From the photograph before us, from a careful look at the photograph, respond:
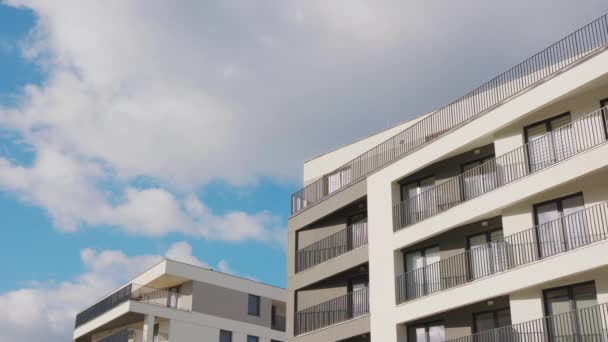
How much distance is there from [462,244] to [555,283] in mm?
5281

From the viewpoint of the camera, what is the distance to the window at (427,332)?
29.9 meters

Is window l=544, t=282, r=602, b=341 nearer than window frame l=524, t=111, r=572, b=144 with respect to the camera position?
Yes

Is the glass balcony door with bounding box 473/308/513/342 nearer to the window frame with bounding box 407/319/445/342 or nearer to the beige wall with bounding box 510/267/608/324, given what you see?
the beige wall with bounding box 510/267/608/324

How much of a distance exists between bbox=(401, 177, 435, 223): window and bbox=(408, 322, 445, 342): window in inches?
162

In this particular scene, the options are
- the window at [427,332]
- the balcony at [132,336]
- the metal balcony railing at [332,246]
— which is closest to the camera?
the window at [427,332]

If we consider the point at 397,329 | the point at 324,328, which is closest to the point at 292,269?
the point at 324,328

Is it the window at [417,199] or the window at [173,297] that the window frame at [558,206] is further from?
the window at [173,297]

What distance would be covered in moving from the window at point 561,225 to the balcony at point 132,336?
1140 inches

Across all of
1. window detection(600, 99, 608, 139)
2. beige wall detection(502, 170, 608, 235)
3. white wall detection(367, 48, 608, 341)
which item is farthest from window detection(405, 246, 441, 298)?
window detection(600, 99, 608, 139)

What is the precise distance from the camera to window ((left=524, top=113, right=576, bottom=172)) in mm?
26047

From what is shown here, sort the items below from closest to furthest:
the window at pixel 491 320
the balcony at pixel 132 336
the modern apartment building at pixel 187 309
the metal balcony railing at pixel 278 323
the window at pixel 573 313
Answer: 1. the window at pixel 573 313
2. the window at pixel 491 320
3. the modern apartment building at pixel 187 309
4. the balcony at pixel 132 336
5. the metal balcony railing at pixel 278 323

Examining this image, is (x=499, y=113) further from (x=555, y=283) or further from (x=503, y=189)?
(x=555, y=283)

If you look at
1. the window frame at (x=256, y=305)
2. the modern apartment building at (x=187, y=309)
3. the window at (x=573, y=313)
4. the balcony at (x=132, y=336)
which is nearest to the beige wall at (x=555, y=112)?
the window at (x=573, y=313)

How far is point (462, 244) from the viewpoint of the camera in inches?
1182
